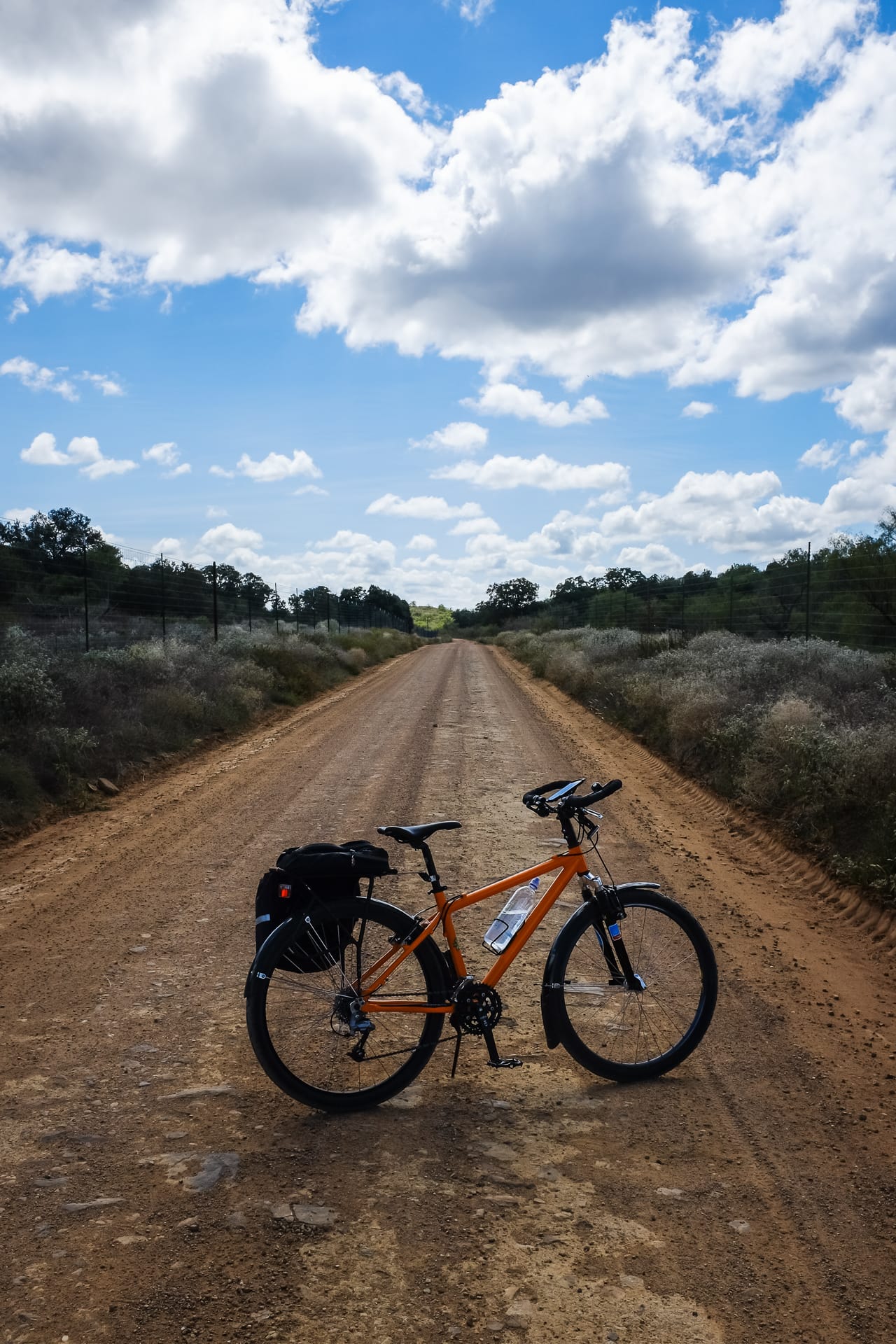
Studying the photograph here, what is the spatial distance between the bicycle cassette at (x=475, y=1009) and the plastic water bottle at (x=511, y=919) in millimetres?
186

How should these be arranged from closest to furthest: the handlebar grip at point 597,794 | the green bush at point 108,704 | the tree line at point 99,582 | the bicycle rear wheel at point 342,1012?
the bicycle rear wheel at point 342,1012 → the handlebar grip at point 597,794 → the green bush at point 108,704 → the tree line at point 99,582

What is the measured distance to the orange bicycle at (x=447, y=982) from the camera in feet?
12.4

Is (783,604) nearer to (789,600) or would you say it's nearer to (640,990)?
(789,600)

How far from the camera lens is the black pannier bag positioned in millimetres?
3738

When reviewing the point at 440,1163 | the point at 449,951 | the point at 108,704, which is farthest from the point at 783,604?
the point at 440,1163

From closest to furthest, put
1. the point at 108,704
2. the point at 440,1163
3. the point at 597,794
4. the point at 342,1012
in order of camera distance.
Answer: the point at 440,1163
the point at 342,1012
the point at 597,794
the point at 108,704

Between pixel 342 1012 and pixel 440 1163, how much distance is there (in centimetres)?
73

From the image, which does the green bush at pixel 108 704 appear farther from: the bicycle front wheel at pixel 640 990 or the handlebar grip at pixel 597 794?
the handlebar grip at pixel 597 794

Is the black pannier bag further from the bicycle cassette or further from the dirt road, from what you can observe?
the dirt road

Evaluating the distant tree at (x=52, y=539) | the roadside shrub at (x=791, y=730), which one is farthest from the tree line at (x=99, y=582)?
the roadside shrub at (x=791, y=730)

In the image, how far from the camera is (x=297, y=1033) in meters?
3.82

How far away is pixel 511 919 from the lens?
406cm

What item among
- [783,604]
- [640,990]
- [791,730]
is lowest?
[640,990]

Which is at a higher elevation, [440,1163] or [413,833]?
[413,833]
